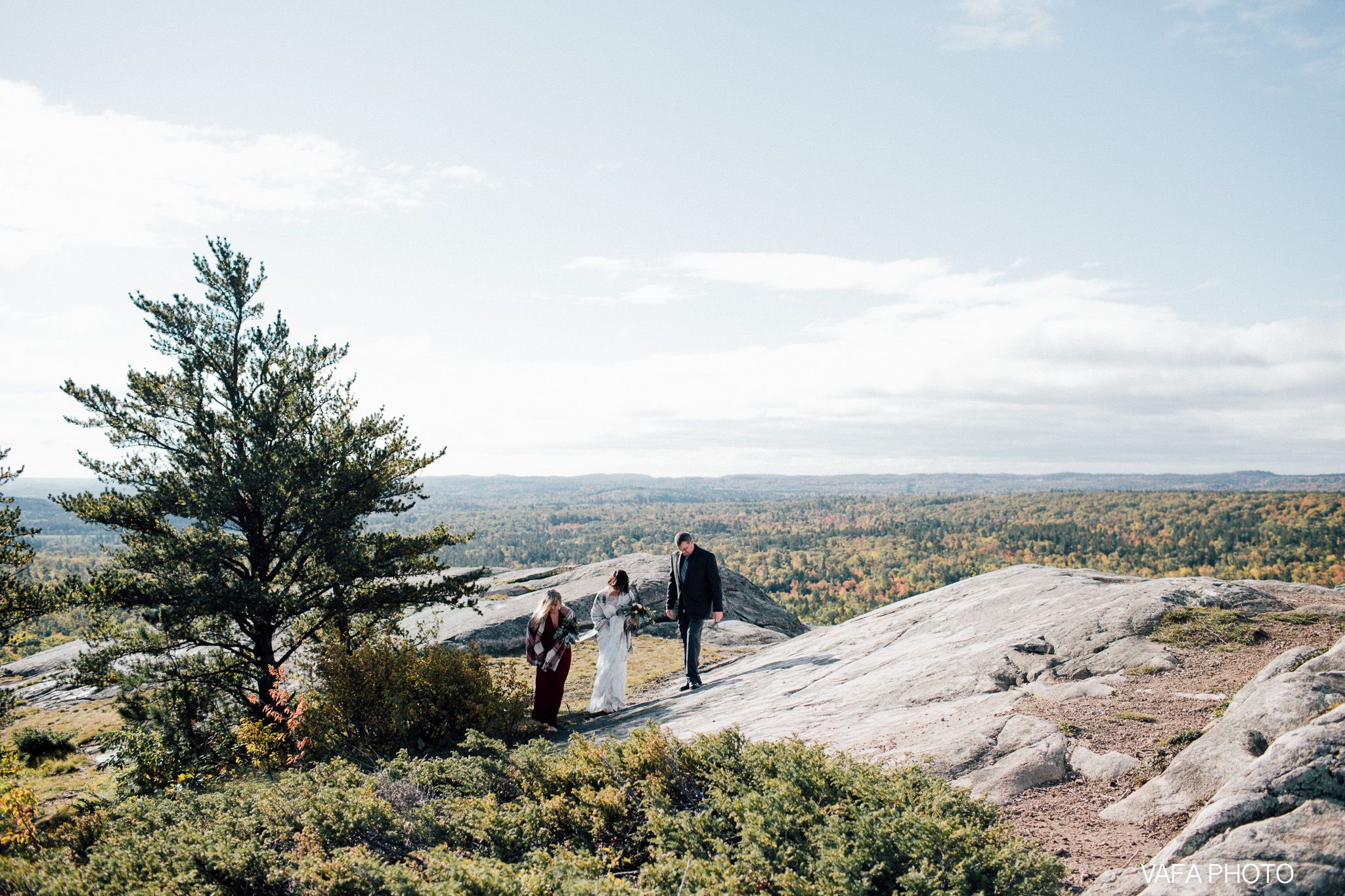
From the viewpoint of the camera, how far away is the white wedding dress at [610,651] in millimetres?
11359

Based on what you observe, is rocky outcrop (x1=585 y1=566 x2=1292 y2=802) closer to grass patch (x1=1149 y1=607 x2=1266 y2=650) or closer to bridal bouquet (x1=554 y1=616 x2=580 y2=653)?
grass patch (x1=1149 y1=607 x2=1266 y2=650)

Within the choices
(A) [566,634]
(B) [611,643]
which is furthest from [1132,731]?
(A) [566,634]

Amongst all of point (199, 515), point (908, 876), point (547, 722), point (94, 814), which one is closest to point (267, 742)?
point (94, 814)

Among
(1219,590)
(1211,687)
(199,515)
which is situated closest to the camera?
(1211,687)

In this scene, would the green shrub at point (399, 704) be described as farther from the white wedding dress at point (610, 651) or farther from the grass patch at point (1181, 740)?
the grass patch at point (1181, 740)

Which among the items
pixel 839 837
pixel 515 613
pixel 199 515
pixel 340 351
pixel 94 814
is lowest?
pixel 515 613

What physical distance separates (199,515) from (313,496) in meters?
2.25

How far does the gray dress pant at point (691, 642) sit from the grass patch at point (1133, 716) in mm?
6460

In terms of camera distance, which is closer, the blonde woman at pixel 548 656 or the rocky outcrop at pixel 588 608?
the blonde woman at pixel 548 656

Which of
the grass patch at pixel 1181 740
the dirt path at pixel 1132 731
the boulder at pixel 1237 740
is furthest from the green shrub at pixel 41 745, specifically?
the grass patch at pixel 1181 740

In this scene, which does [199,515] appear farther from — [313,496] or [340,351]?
[340,351]

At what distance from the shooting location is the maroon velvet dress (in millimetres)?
10750

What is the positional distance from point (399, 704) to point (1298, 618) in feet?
40.9

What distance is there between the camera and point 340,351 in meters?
15.5
